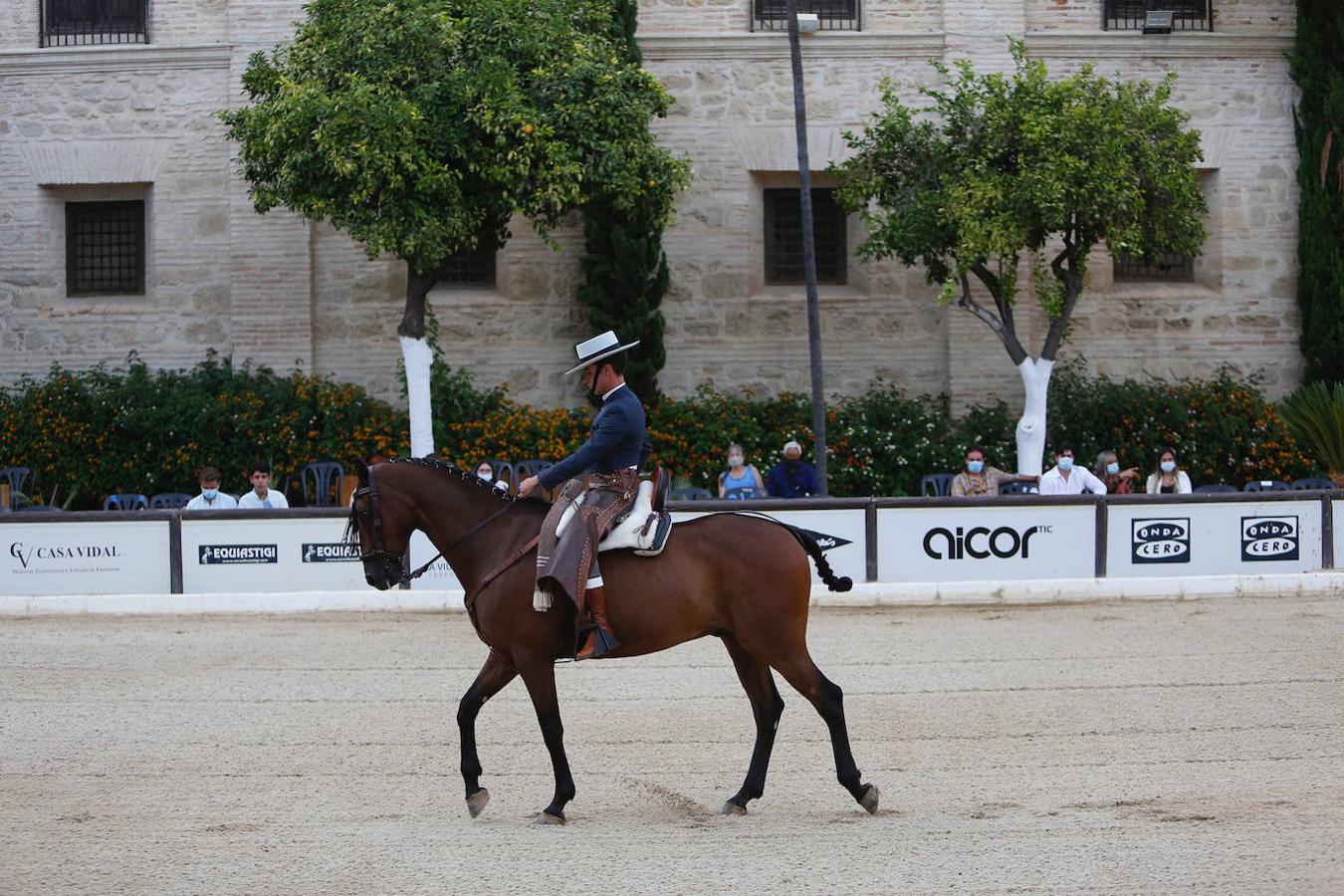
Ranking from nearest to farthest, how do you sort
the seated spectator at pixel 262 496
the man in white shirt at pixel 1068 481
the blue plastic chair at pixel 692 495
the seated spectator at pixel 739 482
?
the seated spectator at pixel 262 496, the seated spectator at pixel 739 482, the man in white shirt at pixel 1068 481, the blue plastic chair at pixel 692 495

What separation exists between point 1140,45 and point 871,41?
4.37 m

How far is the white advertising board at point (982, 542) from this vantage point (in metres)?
17.7

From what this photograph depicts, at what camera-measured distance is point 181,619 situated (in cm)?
1694

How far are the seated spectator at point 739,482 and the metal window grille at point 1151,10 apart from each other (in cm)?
1126

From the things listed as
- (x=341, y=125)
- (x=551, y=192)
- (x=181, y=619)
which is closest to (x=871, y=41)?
(x=551, y=192)

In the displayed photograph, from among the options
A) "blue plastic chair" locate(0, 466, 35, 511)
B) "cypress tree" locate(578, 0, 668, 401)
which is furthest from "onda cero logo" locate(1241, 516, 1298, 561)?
"blue plastic chair" locate(0, 466, 35, 511)

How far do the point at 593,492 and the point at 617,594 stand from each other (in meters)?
0.57

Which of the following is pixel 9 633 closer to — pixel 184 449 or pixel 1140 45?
pixel 184 449

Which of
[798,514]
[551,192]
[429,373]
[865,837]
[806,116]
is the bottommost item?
[865,837]

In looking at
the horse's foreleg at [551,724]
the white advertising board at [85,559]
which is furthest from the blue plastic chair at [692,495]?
the horse's foreleg at [551,724]

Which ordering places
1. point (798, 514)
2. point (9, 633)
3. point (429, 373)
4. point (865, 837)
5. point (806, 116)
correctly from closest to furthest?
point (865, 837)
point (9, 633)
point (798, 514)
point (429, 373)
point (806, 116)

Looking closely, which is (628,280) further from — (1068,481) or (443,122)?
(1068,481)

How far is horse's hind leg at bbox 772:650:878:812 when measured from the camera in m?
8.57

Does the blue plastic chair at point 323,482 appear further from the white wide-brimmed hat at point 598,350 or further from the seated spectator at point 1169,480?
the white wide-brimmed hat at point 598,350
